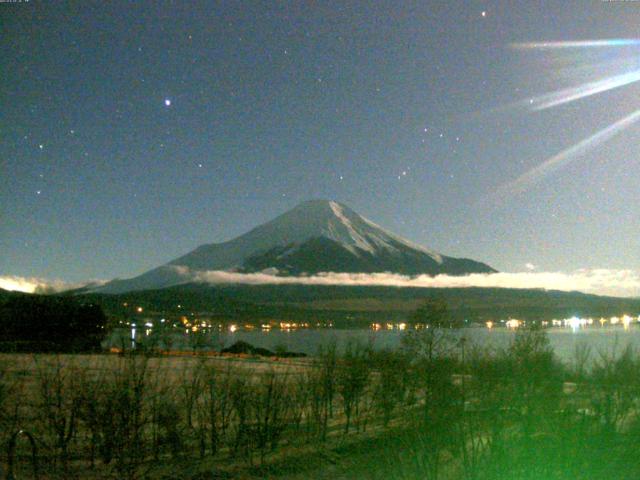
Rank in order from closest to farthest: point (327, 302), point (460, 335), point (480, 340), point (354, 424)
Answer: point (354, 424) < point (460, 335) < point (480, 340) < point (327, 302)

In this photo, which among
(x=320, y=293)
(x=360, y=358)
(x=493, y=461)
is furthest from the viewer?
(x=320, y=293)

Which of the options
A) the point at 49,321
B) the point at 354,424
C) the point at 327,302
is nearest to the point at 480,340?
the point at 354,424

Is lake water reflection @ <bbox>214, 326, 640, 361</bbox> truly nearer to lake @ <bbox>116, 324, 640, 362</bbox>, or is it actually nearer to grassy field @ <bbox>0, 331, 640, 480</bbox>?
lake @ <bbox>116, 324, 640, 362</bbox>

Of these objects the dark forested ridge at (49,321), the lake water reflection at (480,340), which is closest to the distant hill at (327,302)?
the lake water reflection at (480,340)

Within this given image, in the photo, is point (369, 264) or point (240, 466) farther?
point (369, 264)

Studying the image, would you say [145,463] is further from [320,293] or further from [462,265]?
[462,265]

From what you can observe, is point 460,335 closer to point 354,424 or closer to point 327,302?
point 354,424

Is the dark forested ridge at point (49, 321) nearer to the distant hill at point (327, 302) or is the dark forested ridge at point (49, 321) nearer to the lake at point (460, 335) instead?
the lake at point (460, 335)

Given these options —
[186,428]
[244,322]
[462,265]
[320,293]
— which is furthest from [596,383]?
[462,265]
